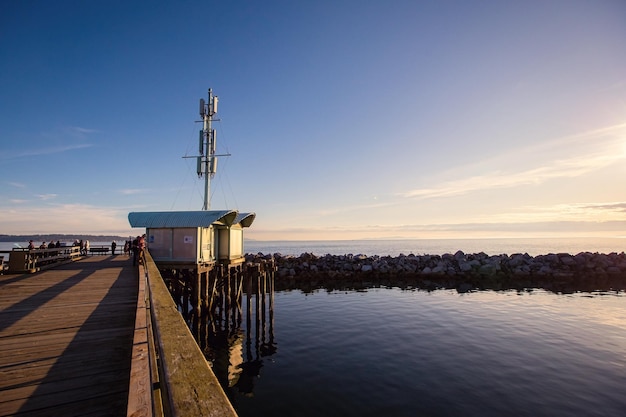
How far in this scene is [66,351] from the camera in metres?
5.66

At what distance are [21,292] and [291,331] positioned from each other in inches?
519

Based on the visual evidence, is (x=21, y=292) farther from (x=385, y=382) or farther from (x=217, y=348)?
(x=385, y=382)

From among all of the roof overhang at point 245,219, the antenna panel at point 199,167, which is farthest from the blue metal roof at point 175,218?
the antenna panel at point 199,167

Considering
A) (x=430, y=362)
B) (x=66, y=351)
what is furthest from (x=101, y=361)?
(x=430, y=362)

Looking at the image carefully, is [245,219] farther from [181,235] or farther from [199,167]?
[199,167]

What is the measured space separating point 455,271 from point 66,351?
44.2 m

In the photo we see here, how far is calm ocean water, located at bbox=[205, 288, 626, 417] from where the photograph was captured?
10766 millimetres

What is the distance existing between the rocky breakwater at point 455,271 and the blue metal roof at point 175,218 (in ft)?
62.8

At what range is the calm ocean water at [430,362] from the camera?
10.8m

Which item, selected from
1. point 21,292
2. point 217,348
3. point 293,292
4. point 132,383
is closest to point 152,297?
point 132,383

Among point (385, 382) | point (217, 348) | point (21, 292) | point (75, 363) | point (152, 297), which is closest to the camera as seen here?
point (75, 363)

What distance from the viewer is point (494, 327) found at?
65.6ft

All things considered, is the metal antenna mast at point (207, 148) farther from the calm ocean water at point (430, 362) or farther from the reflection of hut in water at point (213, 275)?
the calm ocean water at point (430, 362)

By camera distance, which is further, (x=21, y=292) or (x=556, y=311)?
(x=556, y=311)
